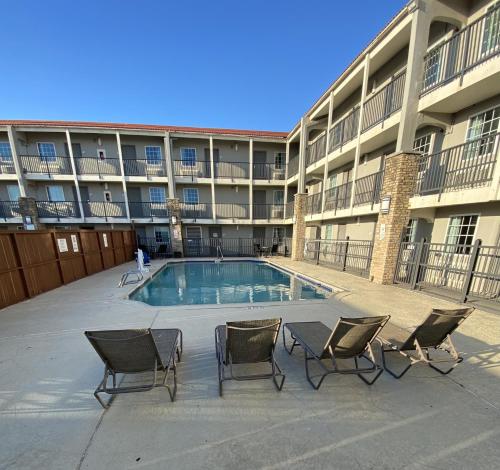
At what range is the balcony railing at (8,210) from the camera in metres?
13.0

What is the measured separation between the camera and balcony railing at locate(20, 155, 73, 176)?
12.9m

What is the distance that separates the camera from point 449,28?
6.20 meters

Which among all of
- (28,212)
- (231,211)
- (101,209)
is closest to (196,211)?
(231,211)

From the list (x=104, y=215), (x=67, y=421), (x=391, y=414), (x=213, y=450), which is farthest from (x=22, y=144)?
(x=391, y=414)

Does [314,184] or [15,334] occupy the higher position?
[314,184]

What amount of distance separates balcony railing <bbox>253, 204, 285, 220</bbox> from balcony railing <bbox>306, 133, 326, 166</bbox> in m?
3.85

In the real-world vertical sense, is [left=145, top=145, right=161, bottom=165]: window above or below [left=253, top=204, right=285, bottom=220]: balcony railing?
above

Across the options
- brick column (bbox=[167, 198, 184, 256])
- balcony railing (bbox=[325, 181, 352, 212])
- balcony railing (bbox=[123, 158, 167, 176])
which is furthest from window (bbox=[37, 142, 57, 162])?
balcony railing (bbox=[325, 181, 352, 212])

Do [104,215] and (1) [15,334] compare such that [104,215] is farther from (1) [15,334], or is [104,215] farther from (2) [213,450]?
(2) [213,450]

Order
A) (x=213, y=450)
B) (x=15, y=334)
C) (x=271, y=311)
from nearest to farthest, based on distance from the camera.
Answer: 1. (x=213, y=450)
2. (x=15, y=334)
3. (x=271, y=311)

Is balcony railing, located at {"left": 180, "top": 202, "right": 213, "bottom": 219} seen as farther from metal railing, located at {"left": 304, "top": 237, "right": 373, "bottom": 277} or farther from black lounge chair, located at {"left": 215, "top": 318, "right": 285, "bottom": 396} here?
black lounge chair, located at {"left": 215, "top": 318, "right": 285, "bottom": 396}

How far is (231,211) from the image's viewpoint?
14766 millimetres

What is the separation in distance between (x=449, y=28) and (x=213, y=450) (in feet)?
37.5

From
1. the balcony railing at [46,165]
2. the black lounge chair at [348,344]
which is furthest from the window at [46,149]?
the black lounge chair at [348,344]
